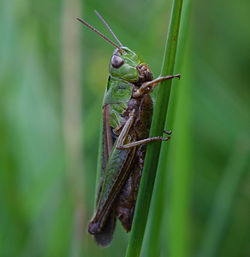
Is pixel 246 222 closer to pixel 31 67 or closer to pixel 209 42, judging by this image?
pixel 209 42

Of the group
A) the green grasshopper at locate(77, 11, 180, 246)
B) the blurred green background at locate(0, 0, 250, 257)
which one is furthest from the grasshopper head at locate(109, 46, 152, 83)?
the blurred green background at locate(0, 0, 250, 257)

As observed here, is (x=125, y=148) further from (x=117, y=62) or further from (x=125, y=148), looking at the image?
(x=117, y=62)

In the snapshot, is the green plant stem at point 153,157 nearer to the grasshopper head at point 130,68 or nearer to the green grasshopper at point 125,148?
the green grasshopper at point 125,148

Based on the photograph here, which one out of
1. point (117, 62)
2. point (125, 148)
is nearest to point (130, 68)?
point (117, 62)

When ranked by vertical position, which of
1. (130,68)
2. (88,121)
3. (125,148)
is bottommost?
(125,148)

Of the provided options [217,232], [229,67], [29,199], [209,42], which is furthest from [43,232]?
[209,42]

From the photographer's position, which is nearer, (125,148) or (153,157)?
(153,157)

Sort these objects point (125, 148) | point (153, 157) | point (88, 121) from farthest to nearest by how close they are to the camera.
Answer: point (88, 121) < point (125, 148) < point (153, 157)

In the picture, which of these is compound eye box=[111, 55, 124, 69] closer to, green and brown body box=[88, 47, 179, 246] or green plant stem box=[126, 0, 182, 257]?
green and brown body box=[88, 47, 179, 246]
